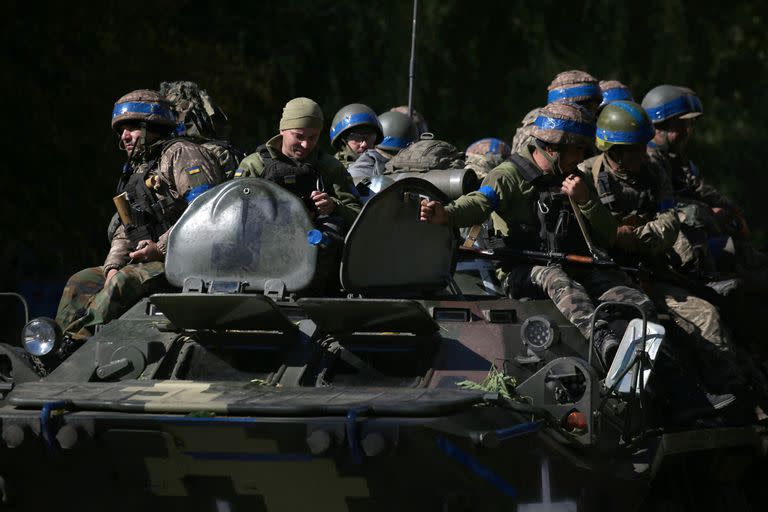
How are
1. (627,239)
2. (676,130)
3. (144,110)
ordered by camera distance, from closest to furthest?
(627,239)
(144,110)
(676,130)

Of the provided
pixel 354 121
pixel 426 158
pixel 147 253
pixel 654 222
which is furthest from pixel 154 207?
pixel 654 222

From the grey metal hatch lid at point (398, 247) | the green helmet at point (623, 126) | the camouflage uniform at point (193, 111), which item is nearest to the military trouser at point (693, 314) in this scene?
the green helmet at point (623, 126)

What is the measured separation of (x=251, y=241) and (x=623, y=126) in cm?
283

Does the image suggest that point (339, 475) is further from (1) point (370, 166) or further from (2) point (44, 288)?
(2) point (44, 288)

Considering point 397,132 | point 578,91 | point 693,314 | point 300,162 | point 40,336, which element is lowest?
point 693,314

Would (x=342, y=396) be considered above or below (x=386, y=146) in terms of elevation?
above

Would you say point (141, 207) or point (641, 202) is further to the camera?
point (641, 202)

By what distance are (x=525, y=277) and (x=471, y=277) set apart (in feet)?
2.28

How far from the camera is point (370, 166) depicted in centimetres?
1251

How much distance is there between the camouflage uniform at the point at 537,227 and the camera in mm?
9953

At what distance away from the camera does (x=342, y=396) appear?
8.58 m

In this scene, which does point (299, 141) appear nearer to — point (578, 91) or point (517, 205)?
point (517, 205)

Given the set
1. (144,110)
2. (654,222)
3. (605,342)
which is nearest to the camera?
(605,342)

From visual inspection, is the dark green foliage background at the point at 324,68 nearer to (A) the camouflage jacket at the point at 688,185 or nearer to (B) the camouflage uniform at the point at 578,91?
(A) the camouflage jacket at the point at 688,185
